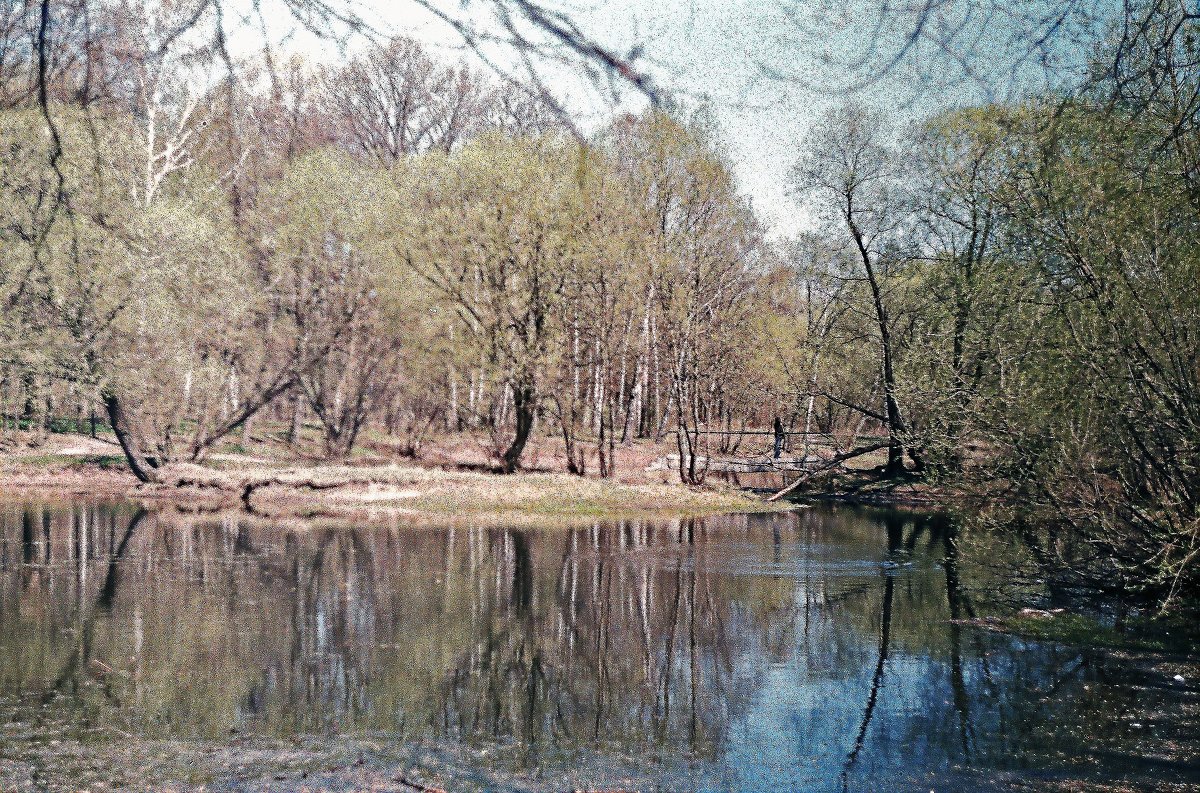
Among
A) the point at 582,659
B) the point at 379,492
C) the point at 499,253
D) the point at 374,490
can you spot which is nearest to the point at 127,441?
the point at 374,490

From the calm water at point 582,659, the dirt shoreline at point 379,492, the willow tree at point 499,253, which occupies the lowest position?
the calm water at point 582,659

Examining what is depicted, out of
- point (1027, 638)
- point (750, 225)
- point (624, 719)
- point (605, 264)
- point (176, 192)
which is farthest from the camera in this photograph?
point (750, 225)

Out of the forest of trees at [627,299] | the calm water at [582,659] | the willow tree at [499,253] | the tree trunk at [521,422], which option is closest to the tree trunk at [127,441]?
the forest of trees at [627,299]

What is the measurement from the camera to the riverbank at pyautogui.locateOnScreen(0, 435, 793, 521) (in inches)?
1019

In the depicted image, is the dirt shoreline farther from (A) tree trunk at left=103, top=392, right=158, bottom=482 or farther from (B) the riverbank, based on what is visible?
(A) tree trunk at left=103, top=392, right=158, bottom=482

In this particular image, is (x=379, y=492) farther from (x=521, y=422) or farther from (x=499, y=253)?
(x=499, y=253)

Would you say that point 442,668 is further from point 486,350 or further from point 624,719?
point 486,350

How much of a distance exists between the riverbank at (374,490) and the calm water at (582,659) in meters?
5.84

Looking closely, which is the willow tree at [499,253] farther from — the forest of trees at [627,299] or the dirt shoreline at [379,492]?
the dirt shoreline at [379,492]

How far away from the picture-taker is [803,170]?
1193 inches

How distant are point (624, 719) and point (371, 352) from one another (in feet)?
85.9

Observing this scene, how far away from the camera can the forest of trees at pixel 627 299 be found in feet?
38.0

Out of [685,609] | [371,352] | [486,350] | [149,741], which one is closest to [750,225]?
[486,350]

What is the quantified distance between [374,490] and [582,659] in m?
16.2
